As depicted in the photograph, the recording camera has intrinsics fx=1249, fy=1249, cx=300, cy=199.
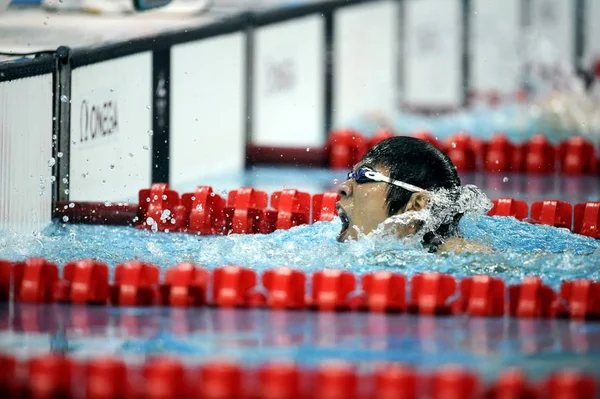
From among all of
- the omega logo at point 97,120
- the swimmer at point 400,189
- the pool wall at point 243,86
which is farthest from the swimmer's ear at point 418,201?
the omega logo at point 97,120

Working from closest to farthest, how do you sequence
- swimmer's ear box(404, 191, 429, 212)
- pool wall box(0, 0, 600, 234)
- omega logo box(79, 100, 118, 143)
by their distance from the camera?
swimmer's ear box(404, 191, 429, 212) < pool wall box(0, 0, 600, 234) < omega logo box(79, 100, 118, 143)

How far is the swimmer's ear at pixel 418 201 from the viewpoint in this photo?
192 inches

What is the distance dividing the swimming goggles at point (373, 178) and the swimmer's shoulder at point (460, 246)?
26 cm

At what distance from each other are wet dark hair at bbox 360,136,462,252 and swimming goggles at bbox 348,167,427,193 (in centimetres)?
1

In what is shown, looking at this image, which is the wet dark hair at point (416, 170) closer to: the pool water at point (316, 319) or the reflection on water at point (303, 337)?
the pool water at point (316, 319)

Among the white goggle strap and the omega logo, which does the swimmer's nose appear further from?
the omega logo

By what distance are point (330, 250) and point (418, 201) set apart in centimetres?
47

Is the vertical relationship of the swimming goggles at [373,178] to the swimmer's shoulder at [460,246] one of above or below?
above

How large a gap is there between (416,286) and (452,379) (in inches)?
53.1

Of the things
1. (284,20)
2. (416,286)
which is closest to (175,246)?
(416,286)

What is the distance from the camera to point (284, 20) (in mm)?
9711

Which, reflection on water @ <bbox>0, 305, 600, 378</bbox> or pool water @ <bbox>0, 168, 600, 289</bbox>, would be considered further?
pool water @ <bbox>0, 168, 600, 289</bbox>

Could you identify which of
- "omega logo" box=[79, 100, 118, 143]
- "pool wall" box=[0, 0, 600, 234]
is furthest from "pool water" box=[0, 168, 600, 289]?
"omega logo" box=[79, 100, 118, 143]

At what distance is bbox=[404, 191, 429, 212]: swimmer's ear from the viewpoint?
4.87 m
